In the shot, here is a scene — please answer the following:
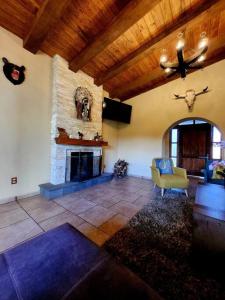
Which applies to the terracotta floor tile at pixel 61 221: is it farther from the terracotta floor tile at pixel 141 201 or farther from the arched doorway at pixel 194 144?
the arched doorway at pixel 194 144

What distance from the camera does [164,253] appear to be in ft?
4.86

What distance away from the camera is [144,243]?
162cm

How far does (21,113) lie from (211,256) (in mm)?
3546

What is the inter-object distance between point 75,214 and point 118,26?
338 centimetres

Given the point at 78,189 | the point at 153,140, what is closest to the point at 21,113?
the point at 78,189

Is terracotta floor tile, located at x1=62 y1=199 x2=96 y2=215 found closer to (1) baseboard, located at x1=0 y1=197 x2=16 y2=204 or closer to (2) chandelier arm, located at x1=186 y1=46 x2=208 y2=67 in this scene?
(1) baseboard, located at x1=0 y1=197 x2=16 y2=204

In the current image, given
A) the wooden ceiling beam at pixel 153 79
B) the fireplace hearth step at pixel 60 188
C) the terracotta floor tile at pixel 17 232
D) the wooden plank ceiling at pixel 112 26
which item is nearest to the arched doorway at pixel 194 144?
the wooden ceiling beam at pixel 153 79

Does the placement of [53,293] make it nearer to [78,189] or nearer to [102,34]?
[78,189]

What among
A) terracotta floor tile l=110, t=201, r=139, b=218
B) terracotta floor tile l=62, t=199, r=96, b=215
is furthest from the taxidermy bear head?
terracotta floor tile l=110, t=201, r=139, b=218

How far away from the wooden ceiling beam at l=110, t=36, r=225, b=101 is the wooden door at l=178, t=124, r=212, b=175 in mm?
2580

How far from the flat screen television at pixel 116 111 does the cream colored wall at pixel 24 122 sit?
1.87m

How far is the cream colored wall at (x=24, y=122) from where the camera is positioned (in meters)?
2.58

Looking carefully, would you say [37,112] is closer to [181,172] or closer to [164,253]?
[164,253]

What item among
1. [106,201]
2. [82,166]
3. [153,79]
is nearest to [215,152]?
[153,79]
